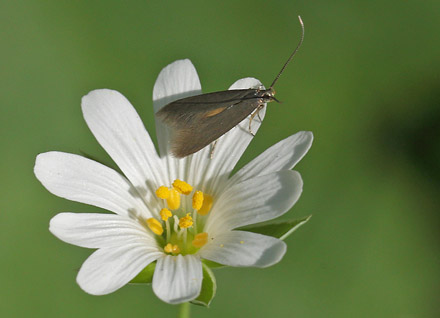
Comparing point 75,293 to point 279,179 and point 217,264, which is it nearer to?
point 217,264

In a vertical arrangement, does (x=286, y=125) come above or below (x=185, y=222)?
above

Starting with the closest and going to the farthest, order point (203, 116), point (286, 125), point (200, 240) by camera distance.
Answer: point (203, 116), point (200, 240), point (286, 125)

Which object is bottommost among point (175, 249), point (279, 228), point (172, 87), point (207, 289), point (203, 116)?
point (207, 289)

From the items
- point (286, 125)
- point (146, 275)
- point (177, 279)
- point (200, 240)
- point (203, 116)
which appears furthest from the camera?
point (286, 125)

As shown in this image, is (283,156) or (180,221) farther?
(180,221)

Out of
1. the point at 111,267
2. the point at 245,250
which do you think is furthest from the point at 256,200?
the point at 111,267

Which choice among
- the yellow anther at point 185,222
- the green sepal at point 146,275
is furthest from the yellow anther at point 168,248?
the green sepal at point 146,275

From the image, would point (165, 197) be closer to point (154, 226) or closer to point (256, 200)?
point (154, 226)

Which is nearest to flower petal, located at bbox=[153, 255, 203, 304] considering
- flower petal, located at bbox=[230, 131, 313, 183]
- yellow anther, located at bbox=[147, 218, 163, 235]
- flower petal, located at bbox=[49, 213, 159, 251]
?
flower petal, located at bbox=[49, 213, 159, 251]

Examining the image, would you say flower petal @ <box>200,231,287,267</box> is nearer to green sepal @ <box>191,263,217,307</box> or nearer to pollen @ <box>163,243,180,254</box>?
green sepal @ <box>191,263,217,307</box>
